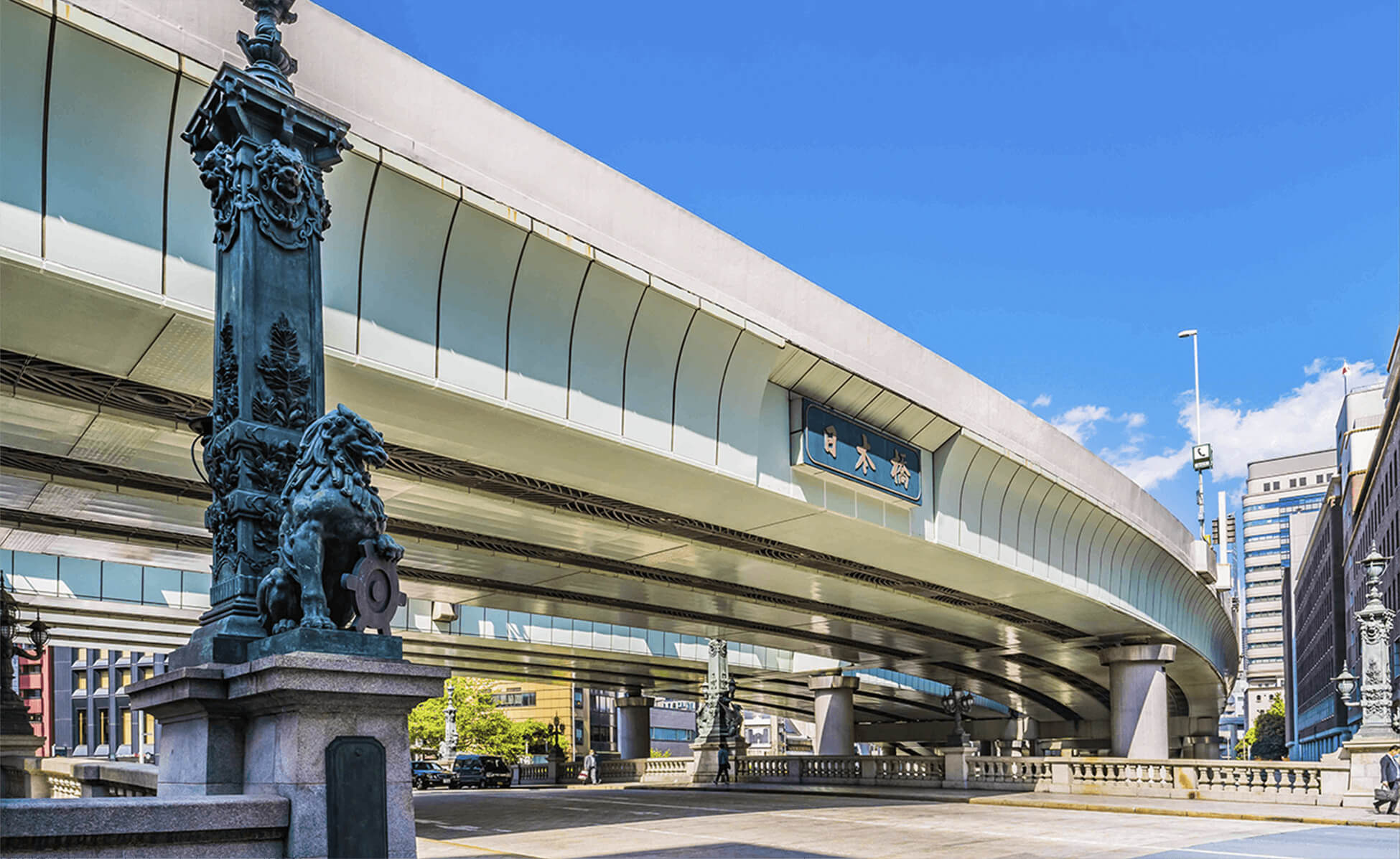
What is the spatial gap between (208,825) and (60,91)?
7.28 metres

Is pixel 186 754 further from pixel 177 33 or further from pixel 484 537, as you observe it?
pixel 484 537

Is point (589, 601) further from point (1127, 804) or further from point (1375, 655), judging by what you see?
point (1375, 655)

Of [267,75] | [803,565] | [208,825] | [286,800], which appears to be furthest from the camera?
[803,565]

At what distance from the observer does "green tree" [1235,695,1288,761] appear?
170625 mm

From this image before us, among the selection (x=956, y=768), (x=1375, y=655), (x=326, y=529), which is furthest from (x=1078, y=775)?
(x=326, y=529)

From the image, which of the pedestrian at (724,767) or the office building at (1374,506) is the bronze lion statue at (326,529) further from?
the office building at (1374,506)

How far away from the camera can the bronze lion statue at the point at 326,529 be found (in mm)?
7508

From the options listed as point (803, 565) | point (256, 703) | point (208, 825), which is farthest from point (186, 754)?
point (803, 565)

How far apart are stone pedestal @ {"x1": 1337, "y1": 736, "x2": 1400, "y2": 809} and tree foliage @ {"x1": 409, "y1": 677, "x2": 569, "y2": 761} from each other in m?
55.0

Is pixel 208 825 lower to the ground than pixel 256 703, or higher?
lower

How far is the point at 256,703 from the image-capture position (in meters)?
7.40

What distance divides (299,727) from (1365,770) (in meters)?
25.3

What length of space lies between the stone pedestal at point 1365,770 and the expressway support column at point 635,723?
127 feet

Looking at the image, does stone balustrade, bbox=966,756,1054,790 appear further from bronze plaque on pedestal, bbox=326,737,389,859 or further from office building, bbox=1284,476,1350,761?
office building, bbox=1284,476,1350,761
